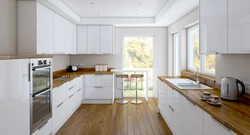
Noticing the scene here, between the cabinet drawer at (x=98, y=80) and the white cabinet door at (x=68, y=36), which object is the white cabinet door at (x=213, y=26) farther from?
the white cabinet door at (x=68, y=36)

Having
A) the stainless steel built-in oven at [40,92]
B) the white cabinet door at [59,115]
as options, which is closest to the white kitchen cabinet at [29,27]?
the stainless steel built-in oven at [40,92]

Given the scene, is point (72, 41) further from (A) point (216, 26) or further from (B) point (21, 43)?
(A) point (216, 26)

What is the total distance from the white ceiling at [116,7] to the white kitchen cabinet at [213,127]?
2752mm

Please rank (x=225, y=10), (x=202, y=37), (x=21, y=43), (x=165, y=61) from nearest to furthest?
(x=225, y=10) → (x=202, y=37) → (x=21, y=43) → (x=165, y=61)

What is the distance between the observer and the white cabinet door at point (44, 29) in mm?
2973

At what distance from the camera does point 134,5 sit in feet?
12.8

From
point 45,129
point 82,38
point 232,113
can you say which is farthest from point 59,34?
point 232,113

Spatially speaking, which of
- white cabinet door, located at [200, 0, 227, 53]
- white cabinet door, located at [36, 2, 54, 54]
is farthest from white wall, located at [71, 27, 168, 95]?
white cabinet door, located at [200, 0, 227, 53]

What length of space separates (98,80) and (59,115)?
6.19 ft

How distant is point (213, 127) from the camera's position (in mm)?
1528

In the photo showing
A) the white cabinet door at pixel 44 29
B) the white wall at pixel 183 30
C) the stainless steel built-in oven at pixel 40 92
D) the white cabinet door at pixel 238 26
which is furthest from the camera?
the white wall at pixel 183 30

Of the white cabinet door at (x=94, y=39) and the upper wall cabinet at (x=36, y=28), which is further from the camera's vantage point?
the white cabinet door at (x=94, y=39)

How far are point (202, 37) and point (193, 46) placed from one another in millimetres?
1843

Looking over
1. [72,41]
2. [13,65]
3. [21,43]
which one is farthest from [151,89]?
[13,65]
